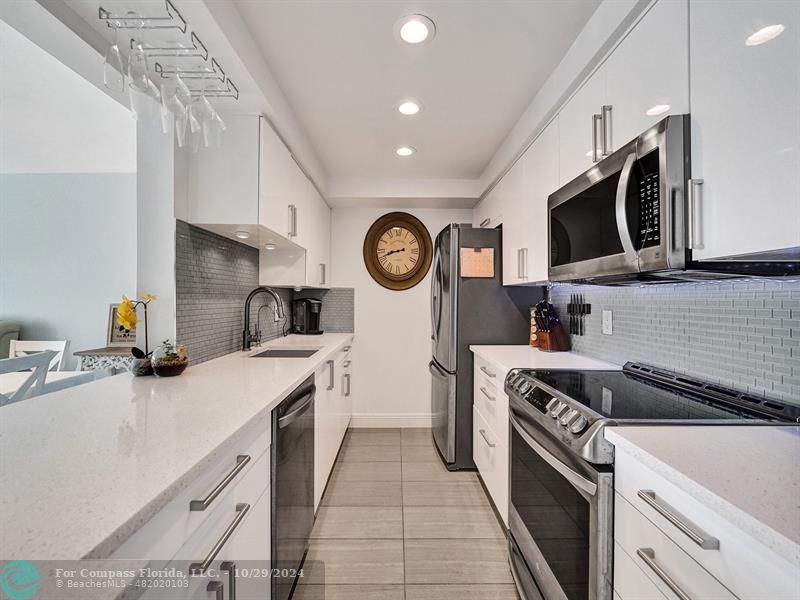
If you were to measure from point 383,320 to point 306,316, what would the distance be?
2.61 ft

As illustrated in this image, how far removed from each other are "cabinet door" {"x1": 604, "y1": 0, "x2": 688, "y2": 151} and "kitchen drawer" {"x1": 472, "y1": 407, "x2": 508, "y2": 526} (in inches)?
60.7

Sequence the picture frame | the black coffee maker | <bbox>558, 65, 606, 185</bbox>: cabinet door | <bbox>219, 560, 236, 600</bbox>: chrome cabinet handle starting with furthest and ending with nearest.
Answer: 1. the black coffee maker
2. the picture frame
3. <bbox>558, 65, 606, 185</bbox>: cabinet door
4. <bbox>219, 560, 236, 600</bbox>: chrome cabinet handle

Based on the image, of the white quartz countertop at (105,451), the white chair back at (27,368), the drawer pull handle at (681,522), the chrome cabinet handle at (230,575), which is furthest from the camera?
the white chair back at (27,368)

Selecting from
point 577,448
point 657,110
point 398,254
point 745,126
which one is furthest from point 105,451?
point 398,254

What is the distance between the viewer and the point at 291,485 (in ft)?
4.97

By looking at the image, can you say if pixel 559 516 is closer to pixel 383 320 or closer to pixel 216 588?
pixel 216 588

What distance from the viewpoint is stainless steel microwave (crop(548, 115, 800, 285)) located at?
0.96 metres

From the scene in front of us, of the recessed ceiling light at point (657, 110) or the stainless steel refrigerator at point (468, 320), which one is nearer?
the recessed ceiling light at point (657, 110)

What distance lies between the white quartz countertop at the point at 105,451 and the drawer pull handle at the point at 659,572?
98cm

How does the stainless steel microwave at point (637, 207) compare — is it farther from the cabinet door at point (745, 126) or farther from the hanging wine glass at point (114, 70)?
the hanging wine glass at point (114, 70)

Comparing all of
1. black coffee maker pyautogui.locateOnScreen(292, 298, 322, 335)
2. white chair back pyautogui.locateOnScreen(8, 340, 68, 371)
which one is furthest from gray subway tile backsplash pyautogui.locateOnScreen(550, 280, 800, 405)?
white chair back pyautogui.locateOnScreen(8, 340, 68, 371)

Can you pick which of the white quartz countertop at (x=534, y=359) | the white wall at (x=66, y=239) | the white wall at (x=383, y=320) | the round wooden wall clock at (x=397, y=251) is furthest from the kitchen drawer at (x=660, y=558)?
the white wall at (x=66, y=239)

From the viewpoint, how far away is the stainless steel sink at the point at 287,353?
7.21 feet

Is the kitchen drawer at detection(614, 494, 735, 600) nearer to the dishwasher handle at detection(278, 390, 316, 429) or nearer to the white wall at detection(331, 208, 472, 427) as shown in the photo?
the dishwasher handle at detection(278, 390, 316, 429)
